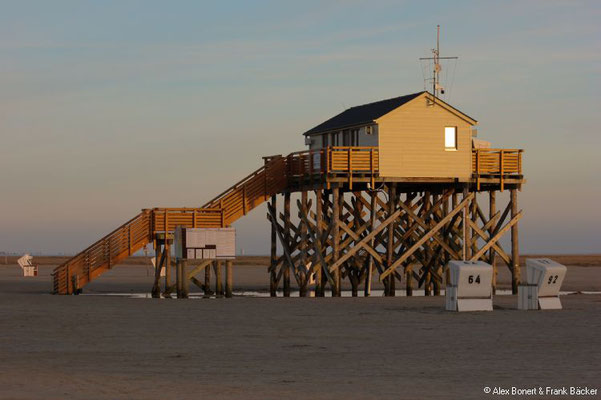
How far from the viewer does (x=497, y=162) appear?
47.9m

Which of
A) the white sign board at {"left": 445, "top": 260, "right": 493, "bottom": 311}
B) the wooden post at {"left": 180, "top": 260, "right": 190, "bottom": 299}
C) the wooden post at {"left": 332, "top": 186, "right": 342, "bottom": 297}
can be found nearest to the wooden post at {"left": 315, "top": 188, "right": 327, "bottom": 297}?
the wooden post at {"left": 332, "top": 186, "right": 342, "bottom": 297}

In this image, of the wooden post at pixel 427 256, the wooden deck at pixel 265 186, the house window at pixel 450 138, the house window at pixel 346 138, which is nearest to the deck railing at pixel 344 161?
the wooden deck at pixel 265 186

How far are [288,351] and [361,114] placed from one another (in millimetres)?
27701

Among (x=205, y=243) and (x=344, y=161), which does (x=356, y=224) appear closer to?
(x=344, y=161)

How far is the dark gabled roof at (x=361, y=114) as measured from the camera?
4609 cm

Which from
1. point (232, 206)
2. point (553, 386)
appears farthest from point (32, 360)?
point (232, 206)

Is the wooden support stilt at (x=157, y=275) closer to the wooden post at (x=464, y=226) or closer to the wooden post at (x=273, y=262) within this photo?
the wooden post at (x=273, y=262)

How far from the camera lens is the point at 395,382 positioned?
57.1 feet

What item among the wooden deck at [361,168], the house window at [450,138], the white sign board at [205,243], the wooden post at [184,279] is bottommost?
the wooden post at [184,279]

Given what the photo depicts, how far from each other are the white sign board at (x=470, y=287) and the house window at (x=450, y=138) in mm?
13465

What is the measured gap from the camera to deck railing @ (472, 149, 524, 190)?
155 ft

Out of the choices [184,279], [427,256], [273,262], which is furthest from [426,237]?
[184,279]

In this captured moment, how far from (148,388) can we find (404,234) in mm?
33136

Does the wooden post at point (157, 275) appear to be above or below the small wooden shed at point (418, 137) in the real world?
below
